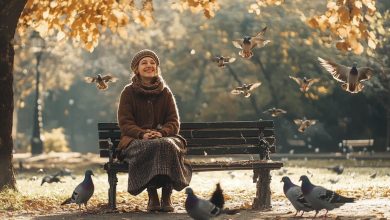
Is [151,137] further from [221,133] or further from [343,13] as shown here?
[343,13]

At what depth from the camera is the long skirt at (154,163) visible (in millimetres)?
10062

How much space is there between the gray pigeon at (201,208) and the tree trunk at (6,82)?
17.8 ft

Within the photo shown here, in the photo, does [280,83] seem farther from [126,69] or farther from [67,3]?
[67,3]

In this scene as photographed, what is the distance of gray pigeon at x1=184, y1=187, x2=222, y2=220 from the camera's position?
8.09 meters

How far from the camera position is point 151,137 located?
1043cm

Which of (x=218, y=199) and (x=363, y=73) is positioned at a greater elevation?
(x=363, y=73)

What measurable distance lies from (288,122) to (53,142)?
45.7 feet

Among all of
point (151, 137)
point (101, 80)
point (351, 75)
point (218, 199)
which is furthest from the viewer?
point (101, 80)

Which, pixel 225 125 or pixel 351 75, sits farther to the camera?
pixel 225 125

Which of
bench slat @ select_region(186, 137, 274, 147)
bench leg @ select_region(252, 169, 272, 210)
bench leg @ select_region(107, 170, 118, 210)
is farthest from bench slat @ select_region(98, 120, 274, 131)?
bench leg @ select_region(107, 170, 118, 210)

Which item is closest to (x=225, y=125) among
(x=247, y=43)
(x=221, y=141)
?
(x=221, y=141)

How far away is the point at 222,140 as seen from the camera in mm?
11961

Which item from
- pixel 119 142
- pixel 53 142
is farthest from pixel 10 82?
pixel 53 142

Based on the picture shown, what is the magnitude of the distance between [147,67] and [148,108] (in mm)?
600
